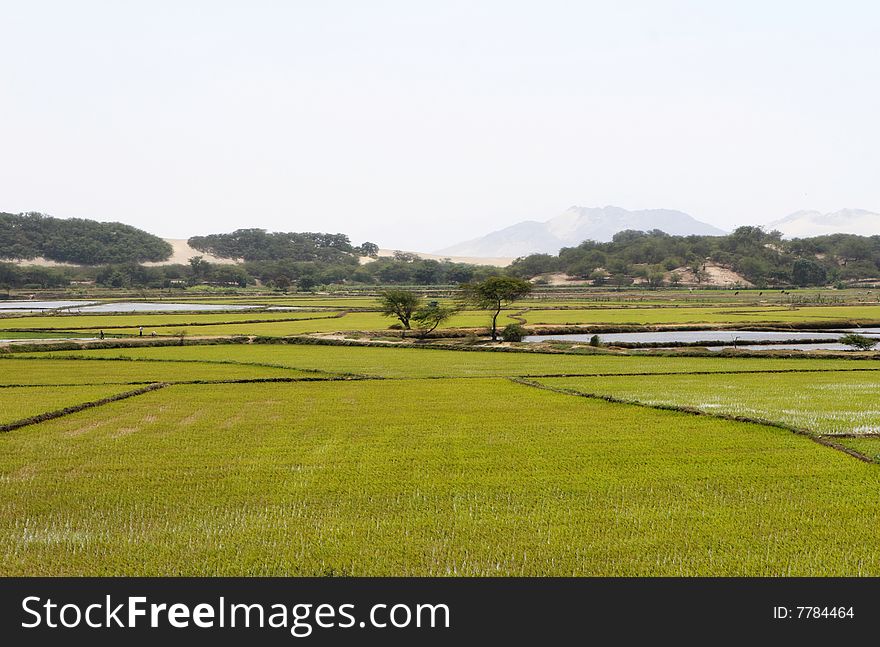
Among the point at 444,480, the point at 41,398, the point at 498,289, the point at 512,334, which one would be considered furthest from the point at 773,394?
the point at 498,289


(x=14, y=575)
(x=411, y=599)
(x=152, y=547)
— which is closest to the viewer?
(x=411, y=599)

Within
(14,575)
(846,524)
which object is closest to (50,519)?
(14,575)

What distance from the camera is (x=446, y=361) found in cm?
3762

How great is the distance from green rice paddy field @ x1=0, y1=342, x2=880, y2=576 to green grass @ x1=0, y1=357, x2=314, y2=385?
2.65m

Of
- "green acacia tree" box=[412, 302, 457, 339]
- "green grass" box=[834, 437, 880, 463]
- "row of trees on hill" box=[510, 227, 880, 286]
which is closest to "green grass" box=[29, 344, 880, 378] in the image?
"green acacia tree" box=[412, 302, 457, 339]

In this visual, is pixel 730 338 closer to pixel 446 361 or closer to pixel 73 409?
pixel 446 361

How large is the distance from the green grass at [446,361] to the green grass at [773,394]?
314 centimetres

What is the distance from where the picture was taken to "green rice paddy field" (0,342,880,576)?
9.92m

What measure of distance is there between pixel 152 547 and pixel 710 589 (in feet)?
26.0

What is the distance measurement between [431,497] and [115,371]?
2563cm

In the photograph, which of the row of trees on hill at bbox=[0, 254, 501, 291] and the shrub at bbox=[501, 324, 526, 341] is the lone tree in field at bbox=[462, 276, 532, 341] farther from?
the row of trees on hill at bbox=[0, 254, 501, 291]

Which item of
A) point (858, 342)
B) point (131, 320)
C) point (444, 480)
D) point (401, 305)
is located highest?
point (401, 305)

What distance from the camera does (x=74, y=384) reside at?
28.5 meters

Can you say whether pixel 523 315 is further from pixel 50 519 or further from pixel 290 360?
pixel 50 519
